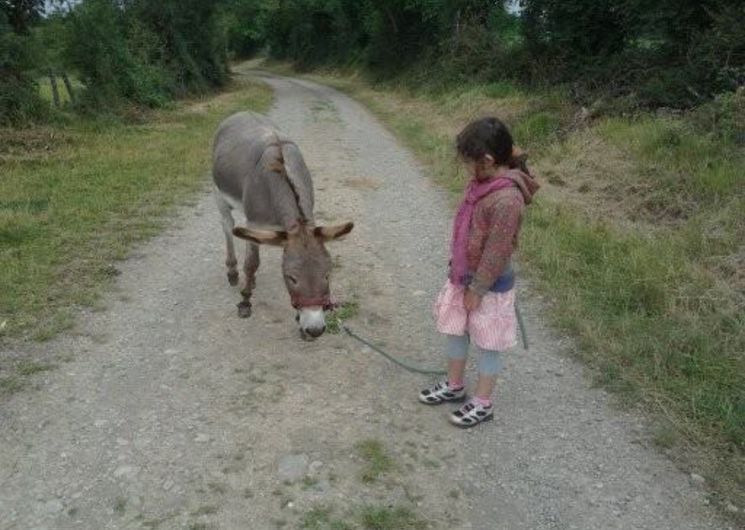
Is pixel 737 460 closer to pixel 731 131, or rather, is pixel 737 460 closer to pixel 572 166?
pixel 731 131

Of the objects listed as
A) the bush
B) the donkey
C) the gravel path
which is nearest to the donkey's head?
the donkey

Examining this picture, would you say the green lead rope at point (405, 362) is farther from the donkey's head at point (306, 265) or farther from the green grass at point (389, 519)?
the green grass at point (389, 519)

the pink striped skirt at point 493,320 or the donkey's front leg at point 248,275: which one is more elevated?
the pink striped skirt at point 493,320

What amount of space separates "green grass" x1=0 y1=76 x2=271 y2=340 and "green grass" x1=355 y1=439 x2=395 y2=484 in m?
2.82

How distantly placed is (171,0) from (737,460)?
2604cm

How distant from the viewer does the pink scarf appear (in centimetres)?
358

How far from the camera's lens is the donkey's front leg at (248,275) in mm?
5398

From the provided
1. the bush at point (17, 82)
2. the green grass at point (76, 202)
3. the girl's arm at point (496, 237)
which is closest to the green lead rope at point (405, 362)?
the girl's arm at point (496, 237)

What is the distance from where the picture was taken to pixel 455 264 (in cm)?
388

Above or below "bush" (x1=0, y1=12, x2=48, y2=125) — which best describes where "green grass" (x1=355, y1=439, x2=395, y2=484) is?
below

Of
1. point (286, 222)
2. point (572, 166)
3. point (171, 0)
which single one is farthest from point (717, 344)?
point (171, 0)

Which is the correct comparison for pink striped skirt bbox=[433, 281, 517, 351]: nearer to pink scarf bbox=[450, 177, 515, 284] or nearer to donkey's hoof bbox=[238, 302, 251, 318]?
pink scarf bbox=[450, 177, 515, 284]

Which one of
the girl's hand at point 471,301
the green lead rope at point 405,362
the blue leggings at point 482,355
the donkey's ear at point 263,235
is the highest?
the donkey's ear at point 263,235

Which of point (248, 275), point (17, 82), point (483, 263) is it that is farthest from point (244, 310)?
point (17, 82)
